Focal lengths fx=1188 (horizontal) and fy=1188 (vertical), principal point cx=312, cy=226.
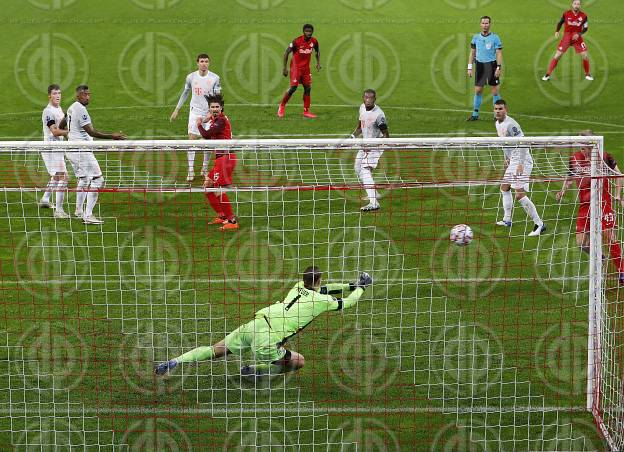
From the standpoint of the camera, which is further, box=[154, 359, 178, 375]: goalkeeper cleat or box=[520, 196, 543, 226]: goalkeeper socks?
box=[520, 196, 543, 226]: goalkeeper socks

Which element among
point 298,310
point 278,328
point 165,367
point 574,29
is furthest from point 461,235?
point 574,29

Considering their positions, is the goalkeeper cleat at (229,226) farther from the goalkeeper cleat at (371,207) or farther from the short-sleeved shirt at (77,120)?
the short-sleeved shirt at (77,120)

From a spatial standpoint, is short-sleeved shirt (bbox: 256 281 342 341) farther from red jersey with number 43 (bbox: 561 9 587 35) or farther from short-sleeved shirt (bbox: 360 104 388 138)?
red jersey with number 43 (bbox: 561 9 587 35)

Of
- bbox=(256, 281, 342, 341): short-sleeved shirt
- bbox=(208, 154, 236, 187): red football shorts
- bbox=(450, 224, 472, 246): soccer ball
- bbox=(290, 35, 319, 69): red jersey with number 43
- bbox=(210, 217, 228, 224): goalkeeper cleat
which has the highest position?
bbox=(290, 35, 319, 69): red jersey with number 43

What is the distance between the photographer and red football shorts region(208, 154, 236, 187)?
695 inches

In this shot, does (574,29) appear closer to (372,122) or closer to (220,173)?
A: (372,122)

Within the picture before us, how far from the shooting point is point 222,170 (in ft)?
58.1

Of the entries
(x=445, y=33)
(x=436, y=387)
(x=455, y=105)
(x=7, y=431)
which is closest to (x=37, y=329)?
(x=7, y=431)
